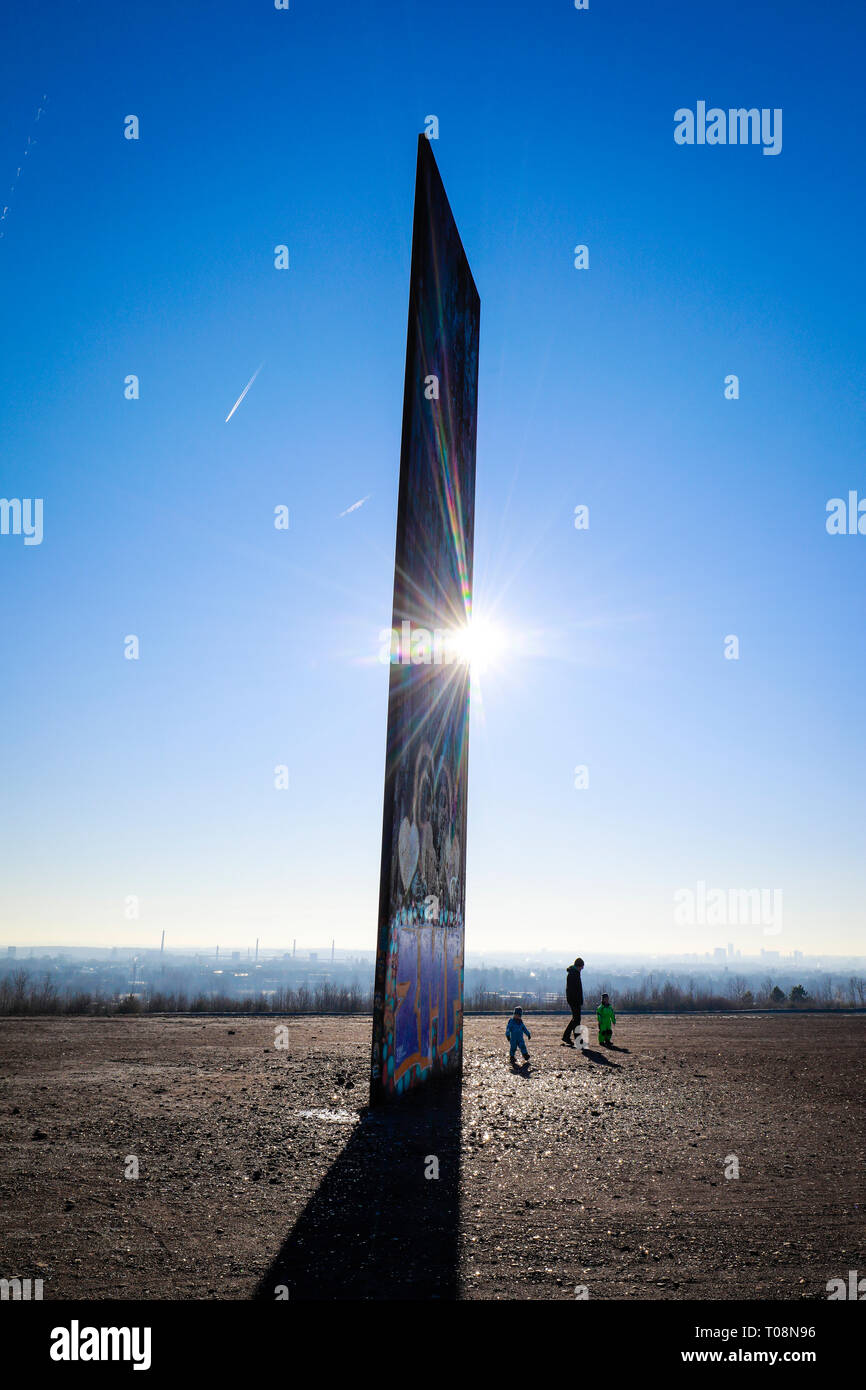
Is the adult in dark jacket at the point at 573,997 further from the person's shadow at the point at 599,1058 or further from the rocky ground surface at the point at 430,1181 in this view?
the rocky ground surface at the point at 430,1181

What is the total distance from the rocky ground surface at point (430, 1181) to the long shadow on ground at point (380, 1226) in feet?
0.08

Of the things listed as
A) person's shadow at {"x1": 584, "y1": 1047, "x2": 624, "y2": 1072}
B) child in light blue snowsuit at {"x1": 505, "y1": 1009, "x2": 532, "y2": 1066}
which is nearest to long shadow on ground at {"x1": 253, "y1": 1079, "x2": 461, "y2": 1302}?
child in light blue snowsuit at {"x1": 505, "y1": 1009, "x2": 532, "y2": 1066}

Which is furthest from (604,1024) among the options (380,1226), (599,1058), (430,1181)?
(380,1226)

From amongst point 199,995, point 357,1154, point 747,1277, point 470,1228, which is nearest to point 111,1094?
point 357,1154

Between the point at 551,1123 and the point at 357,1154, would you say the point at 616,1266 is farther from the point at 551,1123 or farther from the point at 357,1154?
the point at 551,1123

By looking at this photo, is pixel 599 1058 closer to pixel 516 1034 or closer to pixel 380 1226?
pixel 516 1034

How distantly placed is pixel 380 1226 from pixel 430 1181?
4.60 ft

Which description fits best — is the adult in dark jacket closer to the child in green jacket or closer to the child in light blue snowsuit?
the child in green jacket

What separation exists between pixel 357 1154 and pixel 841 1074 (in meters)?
9.81

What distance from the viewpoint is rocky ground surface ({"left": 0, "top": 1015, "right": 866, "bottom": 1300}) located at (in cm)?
535

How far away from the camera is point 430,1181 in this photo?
7.70m

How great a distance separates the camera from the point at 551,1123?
1011 cm

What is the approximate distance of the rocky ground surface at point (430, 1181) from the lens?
5352 millimetres

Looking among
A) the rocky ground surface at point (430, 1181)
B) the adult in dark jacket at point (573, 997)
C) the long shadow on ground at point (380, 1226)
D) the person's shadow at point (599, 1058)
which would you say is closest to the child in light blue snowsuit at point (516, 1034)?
the rocky ground surface at point (430, 1181)
